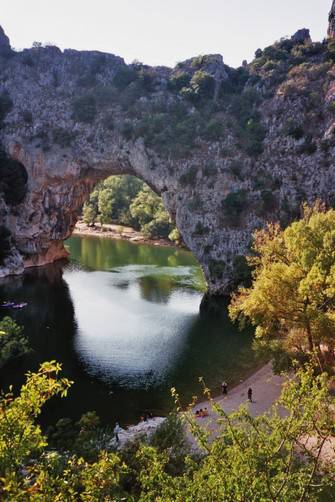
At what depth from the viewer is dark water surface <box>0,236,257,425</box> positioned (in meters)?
29.8

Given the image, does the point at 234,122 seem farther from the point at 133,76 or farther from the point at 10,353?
the point at 10,353

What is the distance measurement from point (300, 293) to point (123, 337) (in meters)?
21.0

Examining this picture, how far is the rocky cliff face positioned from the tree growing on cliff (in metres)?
27.2

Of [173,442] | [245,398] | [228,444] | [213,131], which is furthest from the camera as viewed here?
[213,131]

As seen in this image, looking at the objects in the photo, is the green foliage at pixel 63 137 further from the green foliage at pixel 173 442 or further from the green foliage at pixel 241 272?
the green foliage at pixel 173 442

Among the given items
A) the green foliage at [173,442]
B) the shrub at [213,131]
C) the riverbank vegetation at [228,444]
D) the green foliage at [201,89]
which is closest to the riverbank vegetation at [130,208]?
the green foliage at [201,89]

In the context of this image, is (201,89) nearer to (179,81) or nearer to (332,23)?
(179,81)

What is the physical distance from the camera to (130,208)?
109438 mm

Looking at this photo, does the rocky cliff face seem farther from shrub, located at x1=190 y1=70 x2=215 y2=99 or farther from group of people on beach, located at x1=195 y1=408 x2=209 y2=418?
group of people on beach, located at x1=195 y1=408 x2=209 y2=418

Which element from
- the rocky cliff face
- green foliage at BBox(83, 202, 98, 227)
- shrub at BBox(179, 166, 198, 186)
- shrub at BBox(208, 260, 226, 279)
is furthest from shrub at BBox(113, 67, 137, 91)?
green foliage at BBox(83, 202, 98, 227)

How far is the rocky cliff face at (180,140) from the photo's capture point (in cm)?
5875

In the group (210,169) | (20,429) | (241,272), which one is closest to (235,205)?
(210,169)

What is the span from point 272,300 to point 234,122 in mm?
46548

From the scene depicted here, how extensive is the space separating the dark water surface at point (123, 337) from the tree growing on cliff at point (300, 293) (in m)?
6.95
